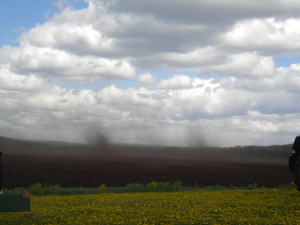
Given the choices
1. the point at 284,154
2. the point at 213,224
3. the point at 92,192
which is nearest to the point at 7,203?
the point at 213,224

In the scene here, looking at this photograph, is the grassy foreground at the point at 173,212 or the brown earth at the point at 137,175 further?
the brown earth at the point at 137,175

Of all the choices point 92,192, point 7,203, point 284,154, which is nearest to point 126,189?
point 92,192

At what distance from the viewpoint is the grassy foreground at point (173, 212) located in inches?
631

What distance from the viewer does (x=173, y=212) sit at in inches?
713

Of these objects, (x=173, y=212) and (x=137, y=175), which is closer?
(x=173, y=212)

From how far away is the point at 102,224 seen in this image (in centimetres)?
1551

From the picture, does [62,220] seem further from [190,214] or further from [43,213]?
[190,214]

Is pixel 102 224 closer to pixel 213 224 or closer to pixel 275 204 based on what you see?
pixel 213 224

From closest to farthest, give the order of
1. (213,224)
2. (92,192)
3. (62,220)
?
(213,224) → (62,220) → (92,192)

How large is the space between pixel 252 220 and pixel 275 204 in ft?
15.3

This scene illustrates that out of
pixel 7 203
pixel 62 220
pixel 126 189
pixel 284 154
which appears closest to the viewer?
pixel 7 203

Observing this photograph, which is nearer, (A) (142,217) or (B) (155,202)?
(A) (142,217)

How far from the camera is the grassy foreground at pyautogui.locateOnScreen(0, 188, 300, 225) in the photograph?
52.6ft

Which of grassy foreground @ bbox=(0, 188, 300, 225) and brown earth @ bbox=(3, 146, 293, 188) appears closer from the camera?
grassy foreground @ bbox=(0, 188, 300, 225)
